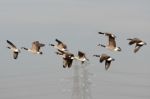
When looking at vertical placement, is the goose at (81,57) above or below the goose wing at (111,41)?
below

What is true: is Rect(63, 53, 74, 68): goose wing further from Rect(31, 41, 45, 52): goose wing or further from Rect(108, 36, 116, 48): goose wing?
Rect(108, 36, 116, 48): goose wing

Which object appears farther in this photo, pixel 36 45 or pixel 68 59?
pixel 36 45

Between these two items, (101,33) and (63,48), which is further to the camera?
(63,48)

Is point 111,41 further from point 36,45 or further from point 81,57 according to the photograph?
point 36,45

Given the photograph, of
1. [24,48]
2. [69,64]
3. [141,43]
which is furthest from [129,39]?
[24,48]

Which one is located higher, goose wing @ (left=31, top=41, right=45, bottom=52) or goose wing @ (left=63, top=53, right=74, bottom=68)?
goose wing @ (left=31, top=41, right=45, bottom=52)

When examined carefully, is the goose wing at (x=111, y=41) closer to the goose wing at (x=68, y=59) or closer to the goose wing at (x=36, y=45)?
the goose wing at (x=68, y=59)

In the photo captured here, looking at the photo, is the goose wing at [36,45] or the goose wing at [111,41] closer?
the goose wing at [111,41]

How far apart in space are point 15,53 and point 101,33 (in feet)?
26.6

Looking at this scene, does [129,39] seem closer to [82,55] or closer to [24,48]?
[82,55]

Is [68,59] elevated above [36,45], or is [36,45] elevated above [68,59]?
[36,45]

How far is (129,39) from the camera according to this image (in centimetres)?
5012

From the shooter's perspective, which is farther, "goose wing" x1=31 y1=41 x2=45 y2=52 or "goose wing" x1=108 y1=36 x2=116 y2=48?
"goose wing" x1=31 y1=41 x2=45 y2=52

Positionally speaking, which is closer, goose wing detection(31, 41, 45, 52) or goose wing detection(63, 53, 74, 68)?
goose wing detection(63, 53, 74, 68)
